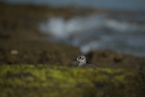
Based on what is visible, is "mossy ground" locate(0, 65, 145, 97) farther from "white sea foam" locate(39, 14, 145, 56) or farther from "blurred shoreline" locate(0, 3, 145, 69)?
"white sea foam" locate(39, 14, 145, 56)

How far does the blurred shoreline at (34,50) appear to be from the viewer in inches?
422

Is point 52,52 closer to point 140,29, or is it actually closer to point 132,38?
point 132,38

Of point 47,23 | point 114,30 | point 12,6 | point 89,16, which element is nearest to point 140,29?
point 114,30

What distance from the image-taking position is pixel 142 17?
22.0 m

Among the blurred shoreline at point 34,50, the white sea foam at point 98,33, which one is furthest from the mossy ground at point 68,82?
the white sea foam at point 98,33

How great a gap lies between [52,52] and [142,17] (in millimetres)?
13135

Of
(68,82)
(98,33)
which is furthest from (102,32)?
(68,82)

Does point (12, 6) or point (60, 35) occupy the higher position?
point (12, 6)

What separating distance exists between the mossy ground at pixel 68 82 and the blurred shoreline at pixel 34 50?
6229 mm

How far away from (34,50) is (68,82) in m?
8.84

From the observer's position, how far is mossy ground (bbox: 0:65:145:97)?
3408 mm

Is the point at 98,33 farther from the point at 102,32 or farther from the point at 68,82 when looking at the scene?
the point at 68,82

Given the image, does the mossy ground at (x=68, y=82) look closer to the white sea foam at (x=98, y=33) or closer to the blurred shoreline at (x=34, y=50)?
the blurred shoreline at (x=34, y=50)

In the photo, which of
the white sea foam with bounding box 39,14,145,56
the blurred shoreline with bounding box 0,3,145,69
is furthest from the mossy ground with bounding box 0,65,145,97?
the white sea foam with bounding box 39,14,145,56
